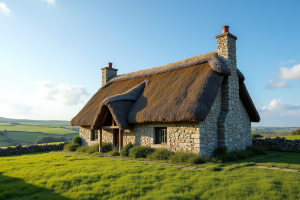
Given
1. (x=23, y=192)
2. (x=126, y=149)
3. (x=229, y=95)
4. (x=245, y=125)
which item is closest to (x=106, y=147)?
(x=126, y=149)

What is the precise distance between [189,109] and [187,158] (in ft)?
7.60

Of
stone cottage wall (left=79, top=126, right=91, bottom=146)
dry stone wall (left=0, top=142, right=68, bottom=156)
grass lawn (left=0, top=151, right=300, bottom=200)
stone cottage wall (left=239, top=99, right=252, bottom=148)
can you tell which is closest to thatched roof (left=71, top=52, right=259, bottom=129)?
stone cottage wall (left=239, top=99, right=252, bottom=148)

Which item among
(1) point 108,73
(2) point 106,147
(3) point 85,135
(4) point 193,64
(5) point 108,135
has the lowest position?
(2) point 106,147

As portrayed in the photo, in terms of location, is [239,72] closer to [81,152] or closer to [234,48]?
[234,48]

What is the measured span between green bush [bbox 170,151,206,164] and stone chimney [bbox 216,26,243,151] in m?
2.55

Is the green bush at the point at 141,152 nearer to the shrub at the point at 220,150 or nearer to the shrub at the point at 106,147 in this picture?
the shrub at the point at 106,147

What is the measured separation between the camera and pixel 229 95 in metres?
12.6

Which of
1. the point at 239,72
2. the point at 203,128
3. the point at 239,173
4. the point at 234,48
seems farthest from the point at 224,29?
the point at 239,173

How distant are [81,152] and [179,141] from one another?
804cm

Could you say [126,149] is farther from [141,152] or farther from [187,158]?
[187,158]

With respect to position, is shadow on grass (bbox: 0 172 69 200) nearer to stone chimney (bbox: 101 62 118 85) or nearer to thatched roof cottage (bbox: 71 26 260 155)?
thatched roof cottage (bbox: 71 26 260 155)

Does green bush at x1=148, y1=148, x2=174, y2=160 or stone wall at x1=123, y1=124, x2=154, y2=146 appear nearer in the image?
green bush at x1=148, y1=148, x2=174, y2=160

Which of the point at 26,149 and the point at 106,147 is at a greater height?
the point at 106,147

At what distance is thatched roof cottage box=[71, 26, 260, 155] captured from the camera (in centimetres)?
1093
